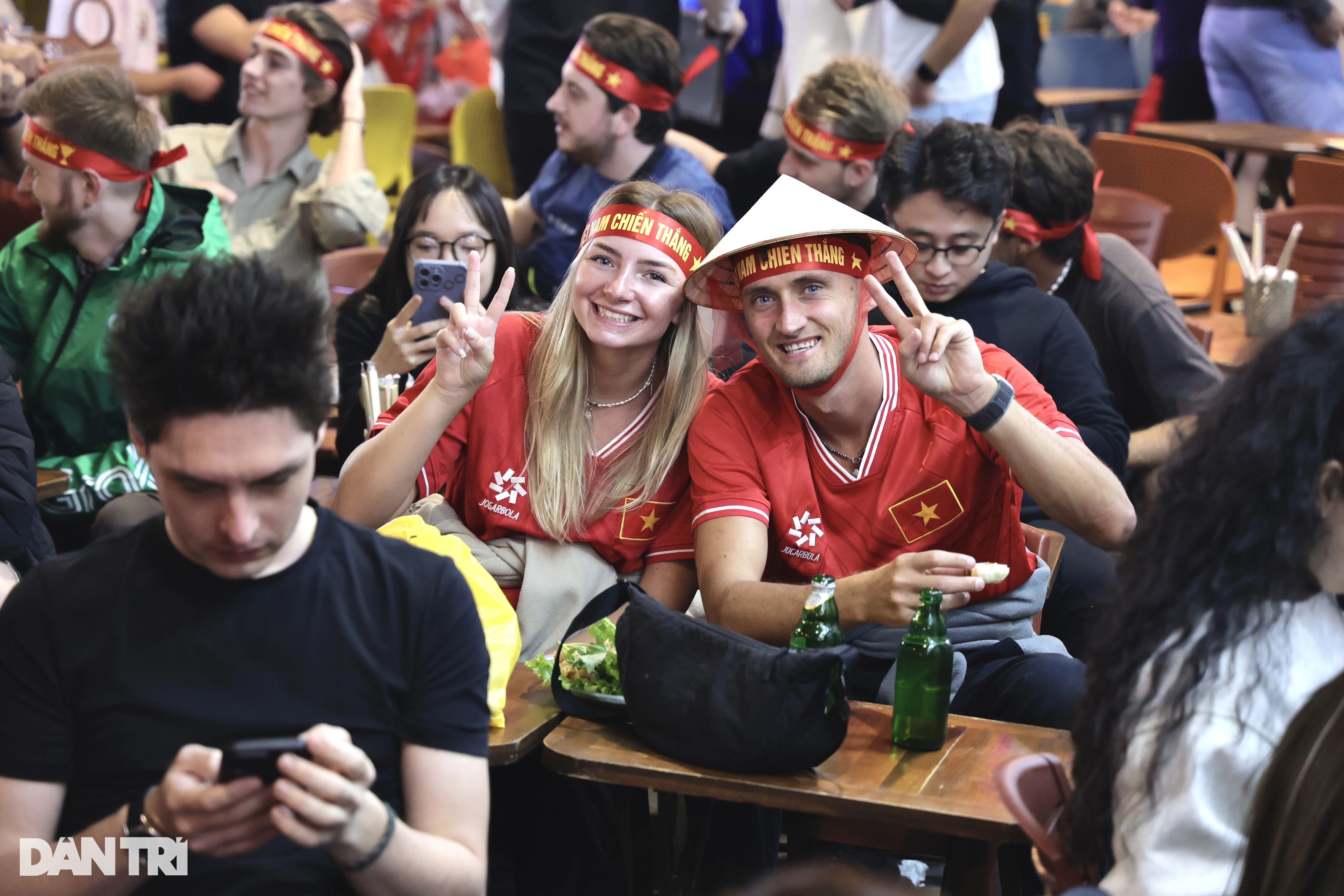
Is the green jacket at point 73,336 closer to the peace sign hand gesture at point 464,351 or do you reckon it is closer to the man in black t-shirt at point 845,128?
the peace sign hand gesture at point 464,351

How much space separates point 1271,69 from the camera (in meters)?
6.46

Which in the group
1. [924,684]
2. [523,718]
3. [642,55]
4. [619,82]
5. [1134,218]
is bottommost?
[523,718]

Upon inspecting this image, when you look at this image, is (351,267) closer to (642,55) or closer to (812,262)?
(642,55)

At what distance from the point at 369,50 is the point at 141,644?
22.6ft

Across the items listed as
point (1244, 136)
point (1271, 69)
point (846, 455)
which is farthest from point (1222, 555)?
point (1271, 69)

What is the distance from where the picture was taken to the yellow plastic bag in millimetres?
2014

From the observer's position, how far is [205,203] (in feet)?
11.5

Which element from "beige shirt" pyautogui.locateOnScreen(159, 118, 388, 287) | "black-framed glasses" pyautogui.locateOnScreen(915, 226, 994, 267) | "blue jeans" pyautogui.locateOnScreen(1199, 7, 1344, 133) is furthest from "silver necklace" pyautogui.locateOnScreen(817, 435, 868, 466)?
"blue jeans" pyautogui.locateOnScreen(1199, 7, 1344, 133)

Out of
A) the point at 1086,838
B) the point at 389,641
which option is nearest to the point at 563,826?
the point at 389,641

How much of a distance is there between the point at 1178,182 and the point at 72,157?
15.1 ft

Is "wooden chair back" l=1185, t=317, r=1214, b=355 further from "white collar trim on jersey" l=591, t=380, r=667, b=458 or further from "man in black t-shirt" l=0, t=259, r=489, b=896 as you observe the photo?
"man in black t-shirt" l=0, t=259, r=489, b=896

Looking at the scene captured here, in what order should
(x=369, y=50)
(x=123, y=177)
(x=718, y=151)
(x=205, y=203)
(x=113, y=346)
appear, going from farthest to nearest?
(x=369, y=50)
(x=718, y=151)
(x=205, y=203)
(x=123, y=177)
(x=113, y=346)

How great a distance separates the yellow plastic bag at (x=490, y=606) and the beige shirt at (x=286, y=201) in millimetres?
2126

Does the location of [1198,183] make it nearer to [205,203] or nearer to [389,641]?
[205,203]
